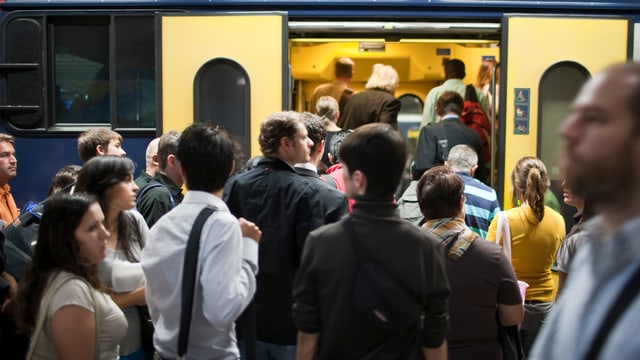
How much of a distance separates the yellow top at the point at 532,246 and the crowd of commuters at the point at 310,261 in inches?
17.8

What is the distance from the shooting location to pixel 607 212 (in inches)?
51.5

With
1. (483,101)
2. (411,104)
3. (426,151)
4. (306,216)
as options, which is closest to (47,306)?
(306,216)

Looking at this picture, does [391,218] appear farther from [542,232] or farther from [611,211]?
[542,232]

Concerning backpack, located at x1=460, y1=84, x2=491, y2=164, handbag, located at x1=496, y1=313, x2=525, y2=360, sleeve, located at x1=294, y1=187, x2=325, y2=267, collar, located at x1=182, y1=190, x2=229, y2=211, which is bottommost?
handbag, located at x1=496, y1=313, x2=525, y2=360

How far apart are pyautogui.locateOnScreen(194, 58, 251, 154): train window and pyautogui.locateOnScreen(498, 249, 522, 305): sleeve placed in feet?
8.59

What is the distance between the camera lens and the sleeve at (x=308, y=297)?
6.78 ft

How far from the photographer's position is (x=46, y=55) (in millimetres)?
5117

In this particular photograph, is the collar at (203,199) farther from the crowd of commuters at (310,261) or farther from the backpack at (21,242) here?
the backpack at (21,242)

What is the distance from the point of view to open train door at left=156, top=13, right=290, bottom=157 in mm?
4875

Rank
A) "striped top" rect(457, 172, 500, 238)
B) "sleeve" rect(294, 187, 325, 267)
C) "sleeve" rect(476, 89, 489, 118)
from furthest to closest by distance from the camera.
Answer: "sleeve" rect(476, 89, 489, 118)
"striped top" rect(457, 172, 500, 238)
"sleeve" rect(294, 187, 325, 267)

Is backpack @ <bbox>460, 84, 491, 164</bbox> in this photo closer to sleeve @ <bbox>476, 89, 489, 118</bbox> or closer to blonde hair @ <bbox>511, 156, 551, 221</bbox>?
sleeve @ <bbox>476, 89, 489, 118</bbox>

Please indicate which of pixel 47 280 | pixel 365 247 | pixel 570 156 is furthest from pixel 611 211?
pixel 47 280

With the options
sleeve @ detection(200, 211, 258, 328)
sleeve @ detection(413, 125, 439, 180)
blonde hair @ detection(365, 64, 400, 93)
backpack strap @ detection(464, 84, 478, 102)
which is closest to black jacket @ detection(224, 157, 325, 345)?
sleeve @ detection(200, 211, 258, 328)

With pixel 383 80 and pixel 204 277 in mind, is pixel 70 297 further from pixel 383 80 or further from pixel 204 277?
pixel 383 80
